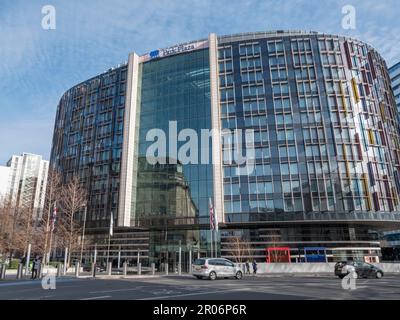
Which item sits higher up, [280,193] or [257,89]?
[257,89]

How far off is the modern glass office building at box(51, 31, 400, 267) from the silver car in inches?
815

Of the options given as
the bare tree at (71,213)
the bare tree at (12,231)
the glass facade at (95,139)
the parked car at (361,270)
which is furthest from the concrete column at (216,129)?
the bare tree at (12,231)

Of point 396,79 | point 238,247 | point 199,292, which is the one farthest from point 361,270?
point 396,79

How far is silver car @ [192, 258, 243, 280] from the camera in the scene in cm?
2420

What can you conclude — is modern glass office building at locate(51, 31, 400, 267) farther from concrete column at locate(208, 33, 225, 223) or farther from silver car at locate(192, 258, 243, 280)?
silver car at locate(192, 258, 243, 280)

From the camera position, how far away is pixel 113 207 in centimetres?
5272

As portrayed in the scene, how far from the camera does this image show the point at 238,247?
44969 mm

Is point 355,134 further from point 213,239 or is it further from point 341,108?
point 213,239

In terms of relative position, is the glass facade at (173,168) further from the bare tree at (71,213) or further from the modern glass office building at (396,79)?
the modern glass office building at (396,79)

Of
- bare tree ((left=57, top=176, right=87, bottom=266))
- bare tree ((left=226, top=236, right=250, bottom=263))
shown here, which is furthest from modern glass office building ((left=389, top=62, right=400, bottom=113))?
bare tree ((left=57, top=176, right=87, bottom=266))

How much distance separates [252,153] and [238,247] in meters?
14.7

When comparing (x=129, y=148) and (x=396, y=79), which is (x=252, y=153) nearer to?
(x=129, y=148)

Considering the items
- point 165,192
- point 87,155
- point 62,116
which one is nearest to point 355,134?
point 165,192

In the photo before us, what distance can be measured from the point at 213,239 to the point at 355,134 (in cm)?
2753
